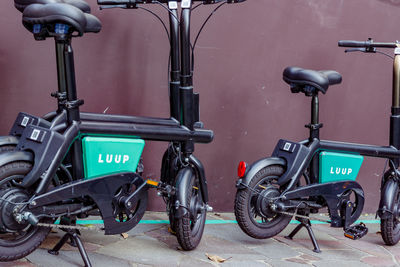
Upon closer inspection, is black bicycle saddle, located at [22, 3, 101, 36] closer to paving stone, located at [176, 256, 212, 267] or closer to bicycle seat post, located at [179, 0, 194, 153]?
bicycle seat post, located at [179, 0, 194, 153]

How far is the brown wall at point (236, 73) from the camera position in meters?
4.07

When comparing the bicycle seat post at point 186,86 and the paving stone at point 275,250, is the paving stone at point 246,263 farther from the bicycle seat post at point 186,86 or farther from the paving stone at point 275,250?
the bicycle seat post at point 186,86

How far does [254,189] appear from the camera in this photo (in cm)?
370

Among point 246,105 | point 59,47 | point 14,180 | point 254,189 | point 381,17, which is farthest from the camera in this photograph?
point 381,17

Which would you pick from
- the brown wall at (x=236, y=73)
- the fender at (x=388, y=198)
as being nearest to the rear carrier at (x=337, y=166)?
the fender at (x=388, y=198)

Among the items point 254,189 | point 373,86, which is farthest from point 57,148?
point 373,86

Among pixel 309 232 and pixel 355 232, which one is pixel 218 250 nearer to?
pixel 309 232

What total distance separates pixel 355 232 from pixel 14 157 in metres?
2.49

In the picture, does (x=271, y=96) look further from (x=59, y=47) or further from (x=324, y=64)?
(x=59, y=47)

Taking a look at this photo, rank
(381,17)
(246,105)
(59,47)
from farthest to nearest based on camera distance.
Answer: (381,17), (246,105), (59,47)

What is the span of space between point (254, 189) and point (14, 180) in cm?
160

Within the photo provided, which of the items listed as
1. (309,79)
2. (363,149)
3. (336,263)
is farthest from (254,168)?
(363,149)

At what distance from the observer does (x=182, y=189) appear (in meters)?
3.47

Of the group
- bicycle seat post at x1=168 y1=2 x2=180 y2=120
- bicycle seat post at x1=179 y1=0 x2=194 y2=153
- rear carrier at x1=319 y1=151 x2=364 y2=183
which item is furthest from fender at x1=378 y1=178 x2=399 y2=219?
bicycle seat post at x1=168 y1=2 x2=180 y2=120
